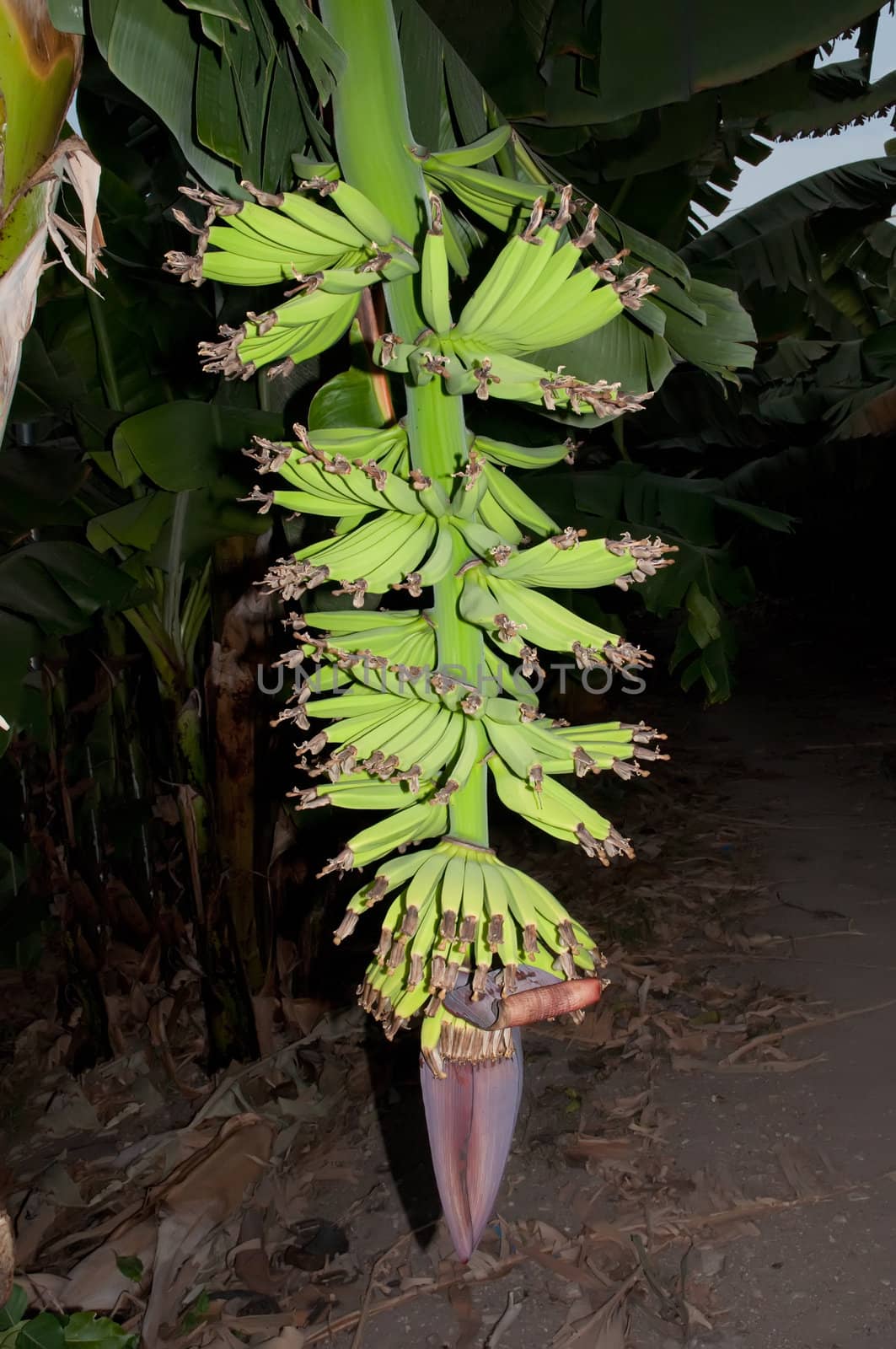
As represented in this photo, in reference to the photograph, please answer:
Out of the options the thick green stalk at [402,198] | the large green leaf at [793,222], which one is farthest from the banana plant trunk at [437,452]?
the large green leaf at [793,222]

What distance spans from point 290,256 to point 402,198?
0.07 metres

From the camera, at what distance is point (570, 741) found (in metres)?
0.49

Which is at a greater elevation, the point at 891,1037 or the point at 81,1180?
the point at 891,1037

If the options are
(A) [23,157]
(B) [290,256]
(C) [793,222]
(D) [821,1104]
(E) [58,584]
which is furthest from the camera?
(C) [793,222]

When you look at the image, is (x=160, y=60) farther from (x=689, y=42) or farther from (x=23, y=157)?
(x=689, y=42)

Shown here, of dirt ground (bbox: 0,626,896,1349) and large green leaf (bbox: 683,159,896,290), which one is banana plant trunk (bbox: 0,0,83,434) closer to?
dirt ground (bbox: 0,626,896,1349)

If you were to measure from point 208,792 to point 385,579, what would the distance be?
1.77 meters

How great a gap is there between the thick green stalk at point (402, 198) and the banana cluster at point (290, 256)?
2cm

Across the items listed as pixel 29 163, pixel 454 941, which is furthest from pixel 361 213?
pixel 454 941

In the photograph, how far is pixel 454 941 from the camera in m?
0.44

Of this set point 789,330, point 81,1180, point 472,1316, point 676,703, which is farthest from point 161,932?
point 676,703

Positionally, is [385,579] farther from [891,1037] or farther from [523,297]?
[891,1037]

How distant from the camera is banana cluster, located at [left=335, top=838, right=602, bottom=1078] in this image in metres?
0.44

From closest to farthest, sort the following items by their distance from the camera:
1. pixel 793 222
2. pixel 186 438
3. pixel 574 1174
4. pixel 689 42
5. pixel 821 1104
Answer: pixel 689 42 → pixel 186 438 → pixel 574 1174 → pixel 821 1104 → pixel 793 222
